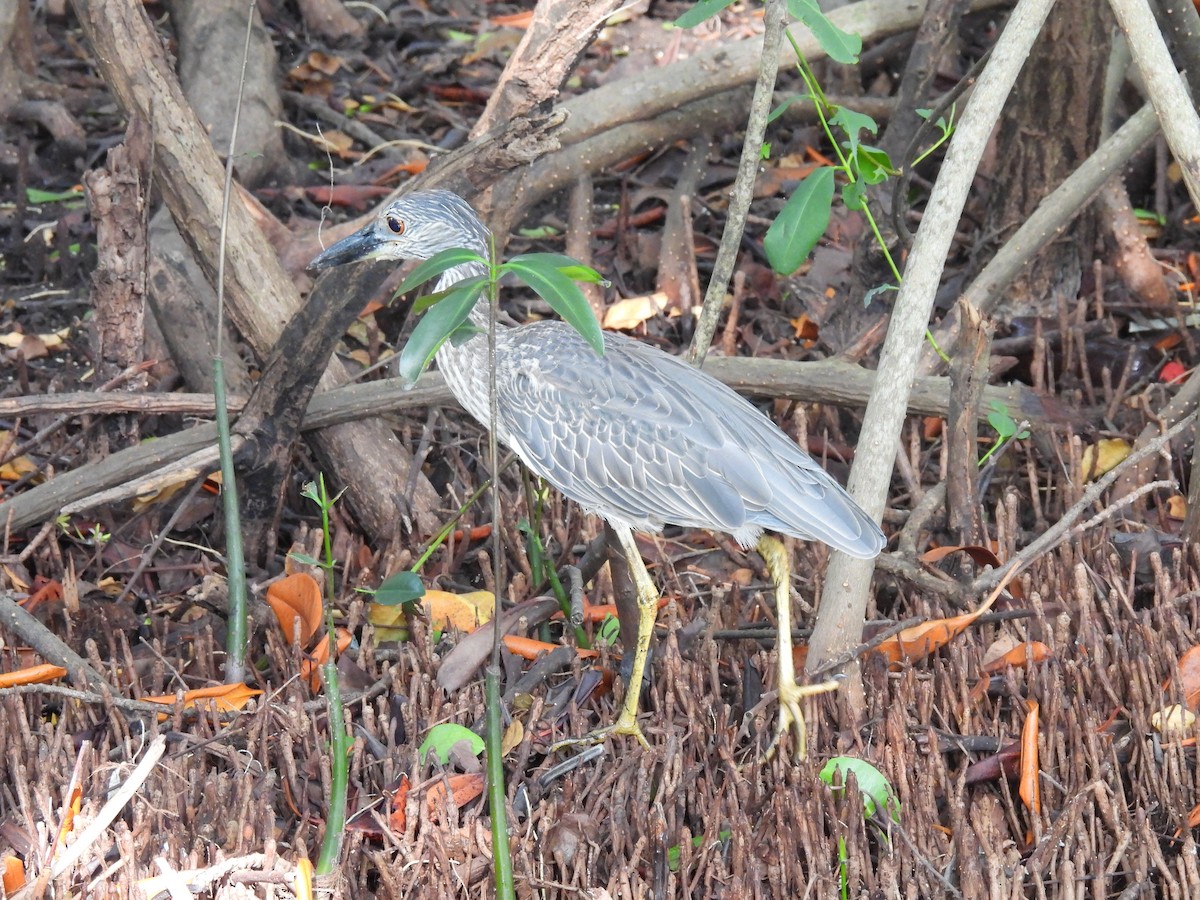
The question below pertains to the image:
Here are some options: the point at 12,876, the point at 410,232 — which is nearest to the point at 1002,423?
the point at 410,232

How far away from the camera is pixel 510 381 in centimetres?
306

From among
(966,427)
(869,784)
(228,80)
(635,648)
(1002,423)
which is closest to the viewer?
(869,784)

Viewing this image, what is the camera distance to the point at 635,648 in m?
2.97

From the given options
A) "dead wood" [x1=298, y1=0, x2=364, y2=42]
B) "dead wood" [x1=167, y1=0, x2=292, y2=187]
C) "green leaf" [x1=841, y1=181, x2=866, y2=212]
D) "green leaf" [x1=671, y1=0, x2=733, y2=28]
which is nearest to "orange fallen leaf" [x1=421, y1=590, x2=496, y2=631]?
"green leaf" [x1=841, y1=181, x2=866, y2=212]

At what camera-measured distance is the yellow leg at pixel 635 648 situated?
109 inches

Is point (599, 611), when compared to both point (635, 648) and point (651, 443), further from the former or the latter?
point (651, 443)

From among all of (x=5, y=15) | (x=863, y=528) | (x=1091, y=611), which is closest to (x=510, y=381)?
(x=863, y=528)

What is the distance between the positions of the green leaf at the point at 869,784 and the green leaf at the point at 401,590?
0.99m

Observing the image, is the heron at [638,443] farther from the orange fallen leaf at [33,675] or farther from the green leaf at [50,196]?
the green leaf at [50,196]

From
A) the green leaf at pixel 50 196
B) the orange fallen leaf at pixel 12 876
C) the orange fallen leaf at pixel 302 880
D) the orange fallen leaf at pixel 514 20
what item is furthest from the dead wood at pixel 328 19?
the orange fallen leaf at pixel 302 880

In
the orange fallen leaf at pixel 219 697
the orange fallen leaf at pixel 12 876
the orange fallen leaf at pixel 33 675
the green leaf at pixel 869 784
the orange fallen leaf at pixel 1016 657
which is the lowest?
the orange fallen leaf at pixel 12 876

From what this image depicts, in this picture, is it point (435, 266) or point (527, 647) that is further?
point (527, 647)

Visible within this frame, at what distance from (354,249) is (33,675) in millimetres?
1126

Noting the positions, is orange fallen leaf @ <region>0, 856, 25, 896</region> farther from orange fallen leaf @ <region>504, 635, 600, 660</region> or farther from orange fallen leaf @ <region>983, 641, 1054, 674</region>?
orange fallen leaf @ <region>983, 641, 1054, 674</region>
